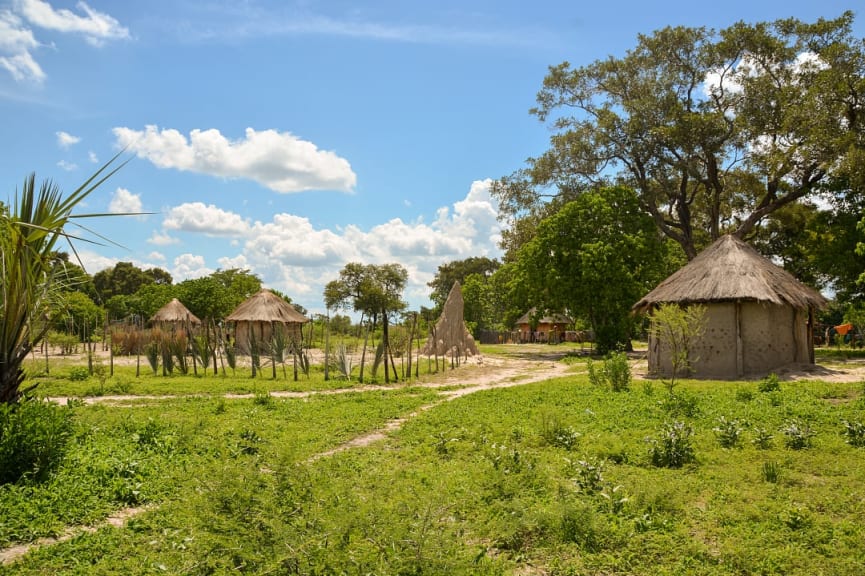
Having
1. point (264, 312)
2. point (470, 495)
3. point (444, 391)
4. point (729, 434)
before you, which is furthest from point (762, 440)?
point (264, 312)

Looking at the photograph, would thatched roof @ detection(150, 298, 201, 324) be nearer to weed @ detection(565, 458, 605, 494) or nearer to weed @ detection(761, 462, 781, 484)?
weed @ detection(565, 458, 605, 494)

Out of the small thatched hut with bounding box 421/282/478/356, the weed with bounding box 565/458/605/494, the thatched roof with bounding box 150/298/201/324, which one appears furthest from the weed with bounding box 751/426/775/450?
the thatched roof with bounding box 150/298/201/324

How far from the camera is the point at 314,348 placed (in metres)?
35.2

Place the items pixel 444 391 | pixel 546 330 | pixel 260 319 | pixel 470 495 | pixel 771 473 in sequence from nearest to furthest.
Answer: pixel 470 495, pixel 771 473, pixel 444 391, pixel 260 319, pixel 546 330

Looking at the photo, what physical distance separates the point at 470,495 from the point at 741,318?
13923mm

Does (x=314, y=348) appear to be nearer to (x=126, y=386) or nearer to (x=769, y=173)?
(x=126, y=386)

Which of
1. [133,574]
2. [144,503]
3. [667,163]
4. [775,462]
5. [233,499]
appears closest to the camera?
[133,574]

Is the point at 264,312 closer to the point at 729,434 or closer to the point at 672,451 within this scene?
the point at 729,434

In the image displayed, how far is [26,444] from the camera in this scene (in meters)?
6.46

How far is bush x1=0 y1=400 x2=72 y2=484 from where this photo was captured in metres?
6.38

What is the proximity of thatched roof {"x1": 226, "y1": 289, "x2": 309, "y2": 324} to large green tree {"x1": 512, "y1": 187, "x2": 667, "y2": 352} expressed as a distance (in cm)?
1278

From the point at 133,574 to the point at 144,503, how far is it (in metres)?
1.92

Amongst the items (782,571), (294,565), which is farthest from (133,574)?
(782,571)

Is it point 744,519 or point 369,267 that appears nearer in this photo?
point 744,519
